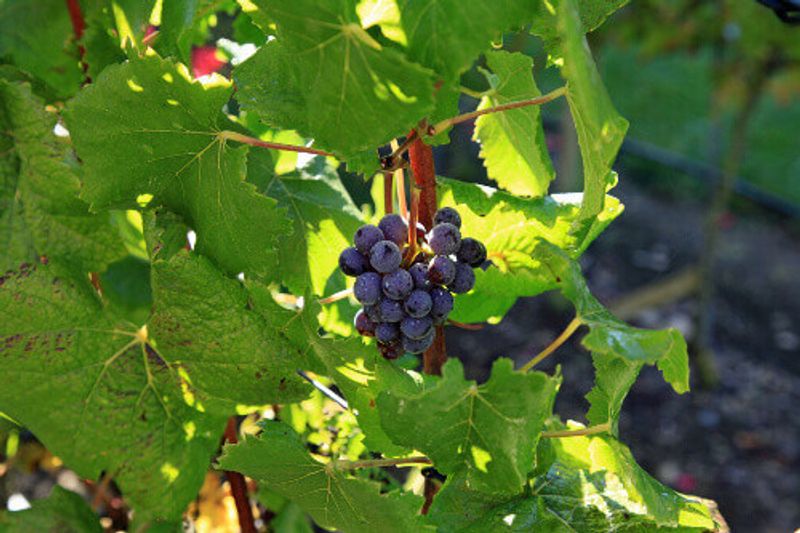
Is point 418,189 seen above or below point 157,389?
above

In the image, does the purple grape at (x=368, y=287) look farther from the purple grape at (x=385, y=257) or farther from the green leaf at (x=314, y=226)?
the green leaf at (x=314, y=226)

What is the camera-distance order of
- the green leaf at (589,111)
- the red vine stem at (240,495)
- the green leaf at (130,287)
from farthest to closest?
the green leaf at (130,287) < the red vine stem at (240,495) < the green leaf at (589,111)

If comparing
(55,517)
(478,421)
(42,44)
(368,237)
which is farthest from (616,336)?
(42,44)

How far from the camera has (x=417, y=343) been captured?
2.70 feet

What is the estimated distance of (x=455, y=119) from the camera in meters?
0.78

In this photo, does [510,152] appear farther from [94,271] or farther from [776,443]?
[776,443]

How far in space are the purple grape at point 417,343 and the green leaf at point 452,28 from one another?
0.26 metres

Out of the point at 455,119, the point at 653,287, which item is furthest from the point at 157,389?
the point at 653,287

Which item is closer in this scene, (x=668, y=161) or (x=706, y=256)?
(x=706, y=256)

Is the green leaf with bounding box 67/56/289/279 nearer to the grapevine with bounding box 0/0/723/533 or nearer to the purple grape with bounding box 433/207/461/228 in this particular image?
the grapevine with bounding box 0/0/723/533

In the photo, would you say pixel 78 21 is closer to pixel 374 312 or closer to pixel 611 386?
pixel 374 312

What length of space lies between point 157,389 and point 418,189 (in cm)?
37

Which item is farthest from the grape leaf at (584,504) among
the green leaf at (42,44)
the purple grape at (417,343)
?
the green leaf at (42,44)

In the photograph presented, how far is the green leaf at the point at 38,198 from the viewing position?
95 centimetres
